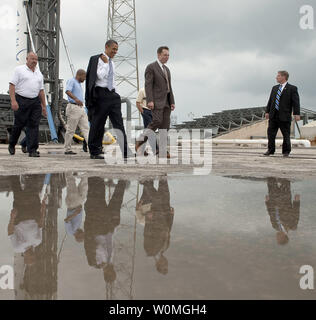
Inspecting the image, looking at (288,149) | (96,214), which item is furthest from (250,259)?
(288,149)

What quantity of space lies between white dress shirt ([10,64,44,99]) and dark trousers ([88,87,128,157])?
1.10 m

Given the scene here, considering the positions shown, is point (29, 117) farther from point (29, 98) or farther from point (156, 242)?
point (156, 242)

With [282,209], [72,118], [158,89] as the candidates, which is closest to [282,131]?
[158,89]

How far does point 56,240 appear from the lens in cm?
116

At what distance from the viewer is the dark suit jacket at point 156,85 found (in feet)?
16.8

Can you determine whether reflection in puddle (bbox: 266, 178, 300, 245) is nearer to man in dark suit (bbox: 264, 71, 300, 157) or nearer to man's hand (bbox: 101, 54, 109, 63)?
man's hand (bbox: 101, 54, 109, 63)

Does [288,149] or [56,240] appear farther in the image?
[288,149]

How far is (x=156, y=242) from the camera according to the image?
3.79 feet

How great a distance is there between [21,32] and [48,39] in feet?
3.32

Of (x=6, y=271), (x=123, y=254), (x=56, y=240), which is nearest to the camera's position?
(x=6, y=271)

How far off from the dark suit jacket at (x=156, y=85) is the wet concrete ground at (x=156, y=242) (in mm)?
3134

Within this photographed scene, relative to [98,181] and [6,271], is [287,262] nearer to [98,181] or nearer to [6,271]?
[6,271]

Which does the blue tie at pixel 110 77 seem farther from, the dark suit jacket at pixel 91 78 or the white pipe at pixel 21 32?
the white pipe at pixel 21 32
